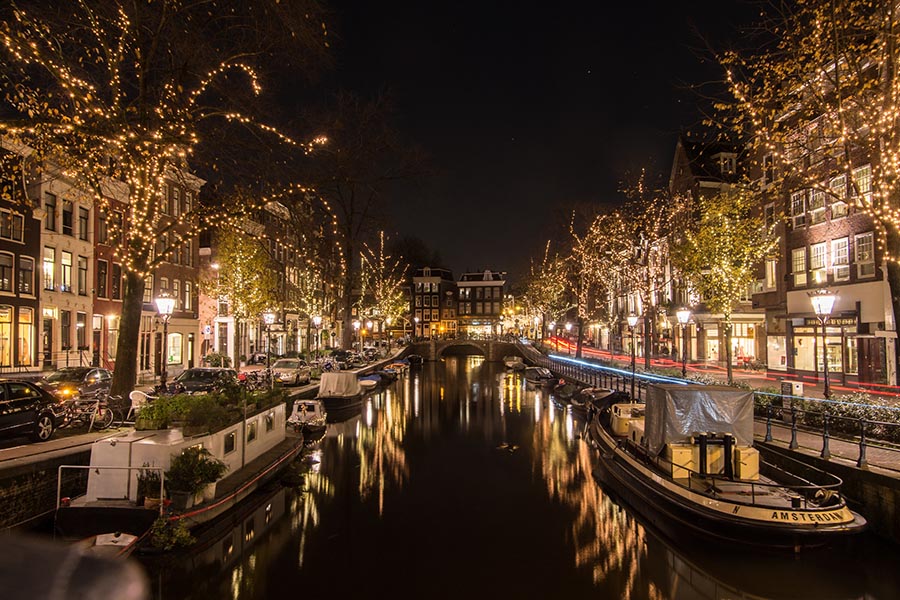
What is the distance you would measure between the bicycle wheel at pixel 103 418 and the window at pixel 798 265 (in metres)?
37.4

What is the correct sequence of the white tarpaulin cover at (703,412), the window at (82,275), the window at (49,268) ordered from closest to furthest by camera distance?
the white tarpaulin cover at (703,412) < the window at (49,268) < the window at (82,275)

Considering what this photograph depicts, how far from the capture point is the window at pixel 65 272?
3512cm

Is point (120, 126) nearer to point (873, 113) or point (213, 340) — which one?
point (873, 113)

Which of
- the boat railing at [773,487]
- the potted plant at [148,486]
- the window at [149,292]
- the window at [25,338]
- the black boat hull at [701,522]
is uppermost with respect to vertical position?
the window at [149,292]

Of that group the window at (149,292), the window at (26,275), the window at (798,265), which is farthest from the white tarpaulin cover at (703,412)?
the window at (149,292)

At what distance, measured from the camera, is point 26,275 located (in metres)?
32.4

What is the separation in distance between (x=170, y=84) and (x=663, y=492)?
62.0 ft

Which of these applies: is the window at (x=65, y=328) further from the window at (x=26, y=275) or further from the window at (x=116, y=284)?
the window at (x=116, y=284)

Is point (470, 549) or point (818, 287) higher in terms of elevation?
point (818, 287)

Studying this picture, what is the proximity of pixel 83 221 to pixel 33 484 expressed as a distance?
97.2 ft

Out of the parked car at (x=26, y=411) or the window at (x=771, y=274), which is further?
the window at (x=771, y=274)

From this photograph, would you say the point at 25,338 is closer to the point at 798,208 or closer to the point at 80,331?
the point at 80,331

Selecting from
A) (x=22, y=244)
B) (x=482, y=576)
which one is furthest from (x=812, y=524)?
(x=22, y=244)

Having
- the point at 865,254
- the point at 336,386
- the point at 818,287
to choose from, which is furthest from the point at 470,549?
the point at 818,287
